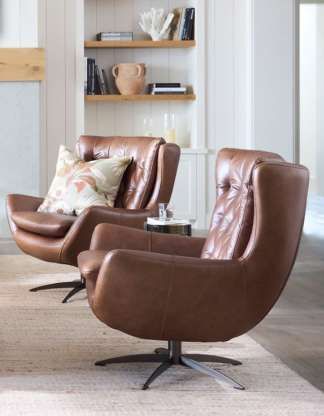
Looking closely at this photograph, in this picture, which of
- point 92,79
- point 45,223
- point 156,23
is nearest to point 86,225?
point 45,223

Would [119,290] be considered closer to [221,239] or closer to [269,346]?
[221,239]

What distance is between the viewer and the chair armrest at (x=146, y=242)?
351 centimetres

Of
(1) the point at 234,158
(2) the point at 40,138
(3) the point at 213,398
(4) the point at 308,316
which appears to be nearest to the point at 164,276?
(3) the point at 213,398

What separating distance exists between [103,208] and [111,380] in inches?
61.2

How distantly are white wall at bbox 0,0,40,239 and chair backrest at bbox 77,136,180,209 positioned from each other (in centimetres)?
217

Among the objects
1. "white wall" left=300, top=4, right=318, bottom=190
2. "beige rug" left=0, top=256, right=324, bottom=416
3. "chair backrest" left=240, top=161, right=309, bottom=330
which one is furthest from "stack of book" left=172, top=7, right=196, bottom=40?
"chair backrest" left=240, top=161, right=309, bottom=330

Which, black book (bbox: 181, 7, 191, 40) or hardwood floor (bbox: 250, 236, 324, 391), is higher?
black book (bbox: 181, 7, 191, 40)

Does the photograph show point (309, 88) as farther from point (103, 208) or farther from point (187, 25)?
point (103, 208)

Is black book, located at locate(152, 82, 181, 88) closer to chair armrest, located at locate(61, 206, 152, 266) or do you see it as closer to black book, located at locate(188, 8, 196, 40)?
black book, located at locate(188, 8, 196, 40)

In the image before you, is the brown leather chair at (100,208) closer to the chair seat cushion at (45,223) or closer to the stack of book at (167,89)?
the chair seat cushion at (45,223)

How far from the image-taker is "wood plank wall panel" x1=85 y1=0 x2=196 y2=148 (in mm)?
7785

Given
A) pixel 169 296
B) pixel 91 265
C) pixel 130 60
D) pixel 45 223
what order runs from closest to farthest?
pixel 169 296 < pixel 91 265 < pixel 45 223 < pixel 130 60

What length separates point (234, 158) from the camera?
3248mm

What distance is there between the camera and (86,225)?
14.3 ft
